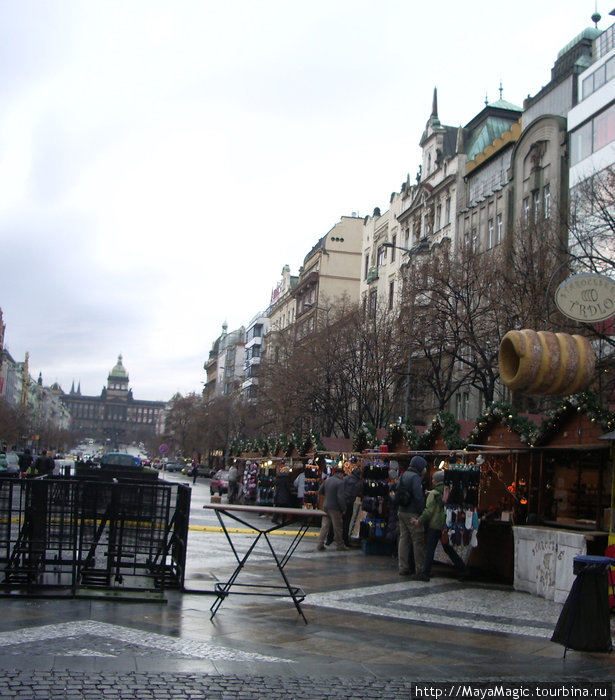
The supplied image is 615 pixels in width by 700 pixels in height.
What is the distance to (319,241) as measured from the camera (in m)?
79.5

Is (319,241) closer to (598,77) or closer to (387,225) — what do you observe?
(387,225)

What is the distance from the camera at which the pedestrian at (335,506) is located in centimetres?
1723

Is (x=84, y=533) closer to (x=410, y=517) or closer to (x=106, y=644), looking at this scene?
(x=106, y=644)

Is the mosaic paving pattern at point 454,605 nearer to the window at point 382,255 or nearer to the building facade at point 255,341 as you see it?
the window at point 382,255

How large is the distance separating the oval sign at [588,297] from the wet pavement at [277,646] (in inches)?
153

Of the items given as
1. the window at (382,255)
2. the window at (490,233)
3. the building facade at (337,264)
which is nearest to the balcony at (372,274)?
the window at (382,255)

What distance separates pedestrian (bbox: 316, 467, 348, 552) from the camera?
17.2 m

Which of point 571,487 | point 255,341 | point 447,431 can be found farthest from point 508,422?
point 255,341

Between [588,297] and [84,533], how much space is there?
7.14 m

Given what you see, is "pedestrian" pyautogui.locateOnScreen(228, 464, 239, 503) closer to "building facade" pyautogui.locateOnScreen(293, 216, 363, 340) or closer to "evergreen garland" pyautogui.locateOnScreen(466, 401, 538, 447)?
"evergreen garland" pyautogui.locateOnScreen(466, 401, 538, 447)

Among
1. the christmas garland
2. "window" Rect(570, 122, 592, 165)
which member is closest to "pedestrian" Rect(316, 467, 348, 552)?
the christmas garland

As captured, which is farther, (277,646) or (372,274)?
(372,274)

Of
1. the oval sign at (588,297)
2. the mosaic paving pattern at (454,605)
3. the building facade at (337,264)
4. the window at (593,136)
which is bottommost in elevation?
the mosaic paving pattern at (454,605)

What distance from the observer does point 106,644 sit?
7570 mm
